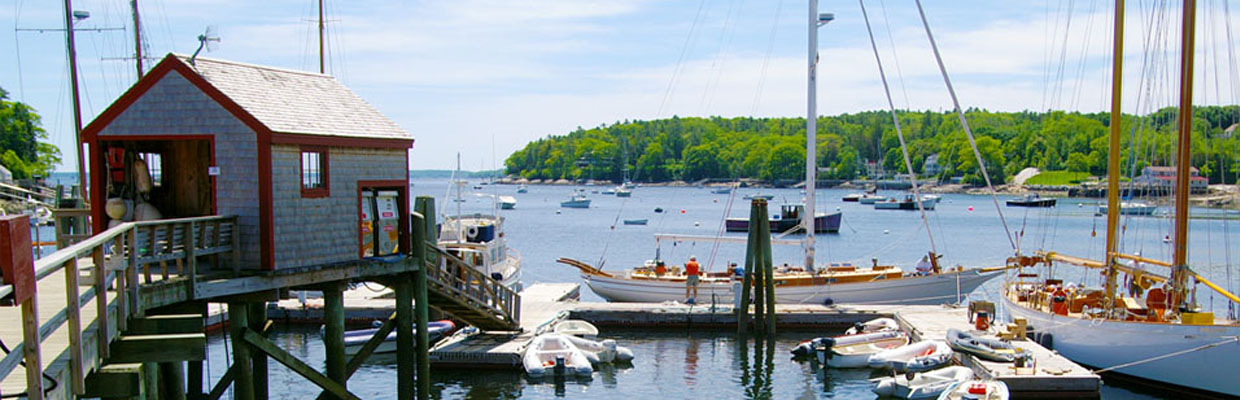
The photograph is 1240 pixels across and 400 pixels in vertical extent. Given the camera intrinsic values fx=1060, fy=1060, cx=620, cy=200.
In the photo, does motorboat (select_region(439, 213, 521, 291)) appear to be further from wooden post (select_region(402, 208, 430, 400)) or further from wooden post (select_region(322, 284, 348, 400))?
wooden post (select_region(322, 284, 348, 400))

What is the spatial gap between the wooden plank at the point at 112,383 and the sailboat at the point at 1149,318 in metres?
22.5

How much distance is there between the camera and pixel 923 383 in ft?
79.6

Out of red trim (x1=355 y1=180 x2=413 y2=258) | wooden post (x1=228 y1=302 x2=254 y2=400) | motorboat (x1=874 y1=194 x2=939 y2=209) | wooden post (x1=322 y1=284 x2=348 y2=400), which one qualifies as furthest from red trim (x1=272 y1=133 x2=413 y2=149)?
motorboat (x1=874 y1=194 x2=939 y2=209)

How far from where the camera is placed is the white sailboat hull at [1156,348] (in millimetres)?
23828

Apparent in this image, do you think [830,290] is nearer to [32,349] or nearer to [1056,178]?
[32,349]

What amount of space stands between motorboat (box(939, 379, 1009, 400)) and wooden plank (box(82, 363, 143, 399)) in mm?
16556

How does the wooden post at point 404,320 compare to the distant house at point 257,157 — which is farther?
the wooden post at point 404,320

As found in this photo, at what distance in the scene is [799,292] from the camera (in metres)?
38.1

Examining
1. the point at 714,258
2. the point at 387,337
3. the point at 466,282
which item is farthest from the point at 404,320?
the point at 714,258

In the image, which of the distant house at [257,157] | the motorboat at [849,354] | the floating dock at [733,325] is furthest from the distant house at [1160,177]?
the distant house at [257,157]

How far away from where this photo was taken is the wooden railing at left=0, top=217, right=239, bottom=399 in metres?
7.88

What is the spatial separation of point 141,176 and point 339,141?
3058 mm

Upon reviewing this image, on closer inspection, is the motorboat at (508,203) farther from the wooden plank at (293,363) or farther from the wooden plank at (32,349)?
the wooden plank at (32,349)

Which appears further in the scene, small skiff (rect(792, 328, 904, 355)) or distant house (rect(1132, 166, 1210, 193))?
distant house (rect(1132, 166, 1210, 193))
